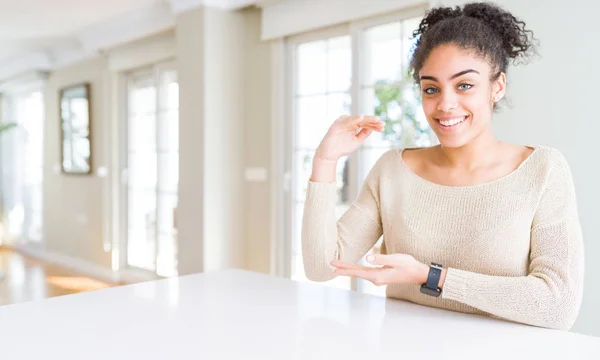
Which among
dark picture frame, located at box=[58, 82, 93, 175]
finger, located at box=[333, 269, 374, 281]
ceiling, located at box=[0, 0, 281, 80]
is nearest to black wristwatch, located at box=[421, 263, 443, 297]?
finger, located at box=[333, 269, 374, 281]

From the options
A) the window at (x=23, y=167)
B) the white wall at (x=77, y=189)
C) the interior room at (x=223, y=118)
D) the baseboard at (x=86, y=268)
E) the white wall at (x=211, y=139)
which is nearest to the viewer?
the interior room at (x=223, y=118)

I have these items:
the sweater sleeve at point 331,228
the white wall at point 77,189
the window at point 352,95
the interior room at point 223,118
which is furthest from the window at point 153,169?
the sweater sleeve at point 331,228

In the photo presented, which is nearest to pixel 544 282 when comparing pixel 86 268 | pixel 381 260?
pixel 381 260

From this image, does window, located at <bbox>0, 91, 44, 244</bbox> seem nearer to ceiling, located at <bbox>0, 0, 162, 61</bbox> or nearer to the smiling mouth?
ceiling, located at <bbox>0, 0, 162, 61</bbox>

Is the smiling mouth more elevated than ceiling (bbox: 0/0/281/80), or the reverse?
ceiling (bbox: 0/0/281/80)

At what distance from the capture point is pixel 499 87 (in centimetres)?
134

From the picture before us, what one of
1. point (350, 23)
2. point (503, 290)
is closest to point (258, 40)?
point (350, 23)

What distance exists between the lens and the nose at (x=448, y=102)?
4.13 feet

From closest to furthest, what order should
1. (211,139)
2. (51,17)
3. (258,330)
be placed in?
(258,330) → (211,139) → (51,17)

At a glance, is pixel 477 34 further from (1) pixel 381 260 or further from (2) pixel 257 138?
(2) pixel 257 138

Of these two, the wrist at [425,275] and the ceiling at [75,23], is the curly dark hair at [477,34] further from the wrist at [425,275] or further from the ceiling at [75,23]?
the ceiling at [75,23]

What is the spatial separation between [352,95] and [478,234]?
2.48 metres

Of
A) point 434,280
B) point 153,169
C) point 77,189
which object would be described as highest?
point 153,169

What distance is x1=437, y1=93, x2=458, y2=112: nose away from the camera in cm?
126
